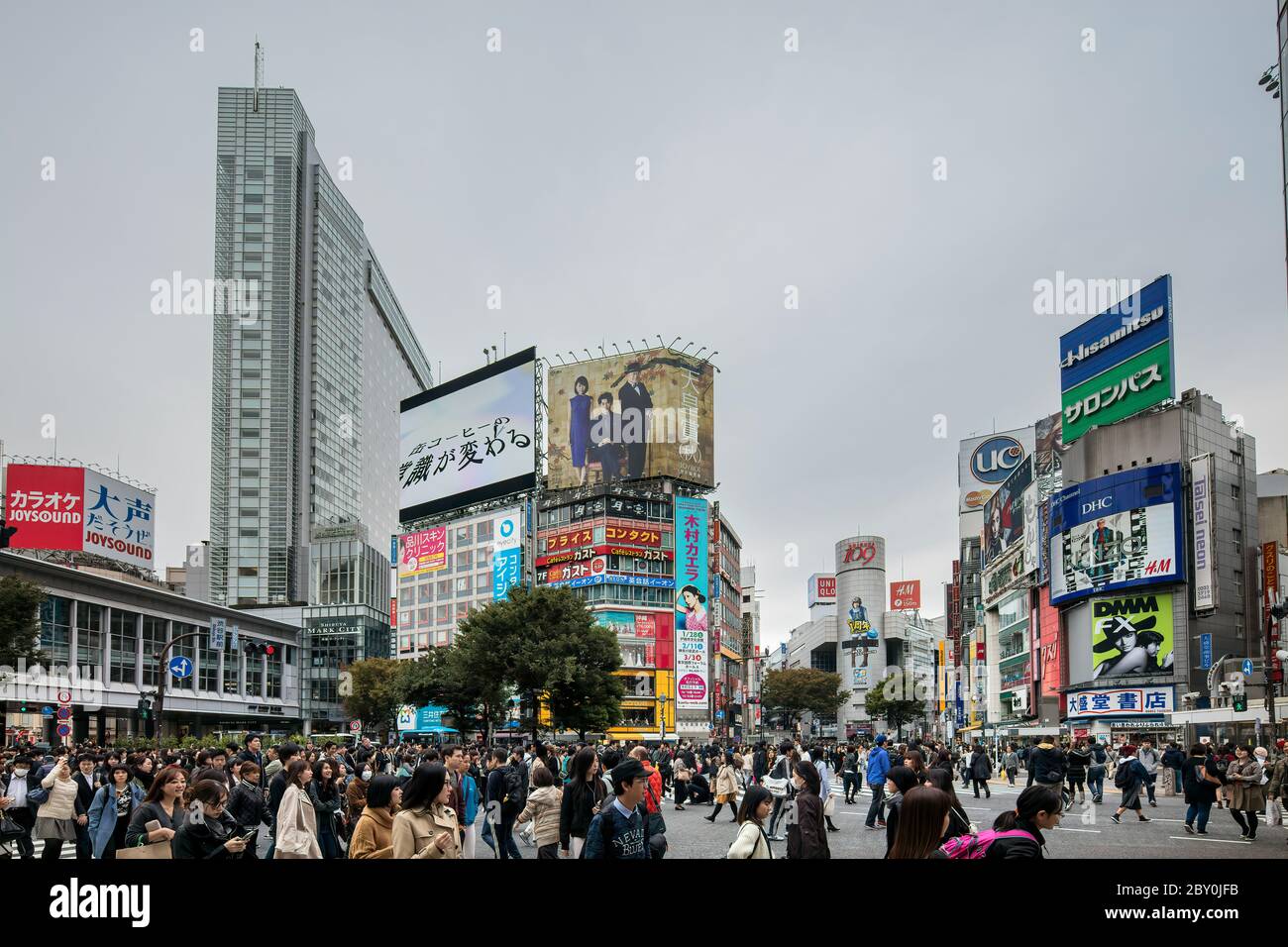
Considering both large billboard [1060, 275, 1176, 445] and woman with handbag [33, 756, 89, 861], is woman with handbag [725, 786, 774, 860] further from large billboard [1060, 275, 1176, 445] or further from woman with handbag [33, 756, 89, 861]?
large billboard [1060, 275, 1176, 445]

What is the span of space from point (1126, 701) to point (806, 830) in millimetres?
66448

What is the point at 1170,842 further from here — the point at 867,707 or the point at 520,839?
the point at 867,707

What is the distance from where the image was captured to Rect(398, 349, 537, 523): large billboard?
101 metres

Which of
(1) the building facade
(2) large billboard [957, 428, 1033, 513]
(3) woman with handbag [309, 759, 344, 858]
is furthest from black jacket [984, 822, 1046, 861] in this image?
Result: (2) large billboard [957, 428, 1033, 513]

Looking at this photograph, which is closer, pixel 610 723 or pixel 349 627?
pixel 610 723

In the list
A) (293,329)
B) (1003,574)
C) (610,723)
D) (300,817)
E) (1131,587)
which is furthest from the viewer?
(293,329)

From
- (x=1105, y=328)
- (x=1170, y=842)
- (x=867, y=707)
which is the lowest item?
(x=867, y=707)

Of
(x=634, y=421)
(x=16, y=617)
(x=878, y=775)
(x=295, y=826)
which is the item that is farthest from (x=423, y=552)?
(x=295, y=826)

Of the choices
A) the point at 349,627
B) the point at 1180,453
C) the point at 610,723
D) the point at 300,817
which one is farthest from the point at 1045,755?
the point at 349,627

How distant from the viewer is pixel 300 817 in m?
9.18

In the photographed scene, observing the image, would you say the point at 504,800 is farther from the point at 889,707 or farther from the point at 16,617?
the point at 889,707

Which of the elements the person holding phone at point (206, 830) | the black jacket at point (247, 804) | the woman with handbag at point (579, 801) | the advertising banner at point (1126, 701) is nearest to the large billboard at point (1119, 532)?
the advertising banner at point (1126, 701)

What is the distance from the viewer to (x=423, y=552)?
357 ft
